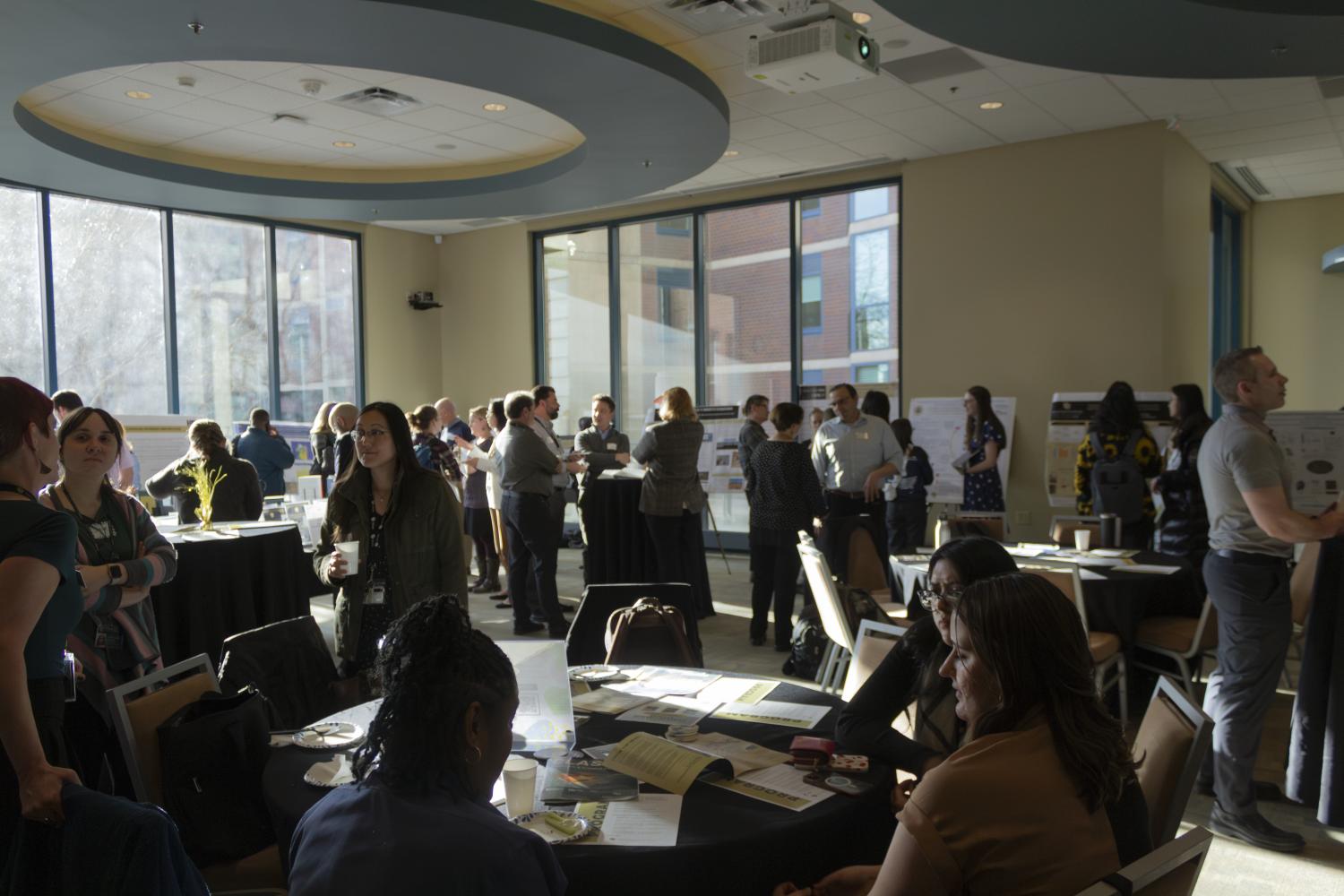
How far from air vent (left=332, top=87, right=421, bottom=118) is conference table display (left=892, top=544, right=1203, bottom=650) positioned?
15.9 ft

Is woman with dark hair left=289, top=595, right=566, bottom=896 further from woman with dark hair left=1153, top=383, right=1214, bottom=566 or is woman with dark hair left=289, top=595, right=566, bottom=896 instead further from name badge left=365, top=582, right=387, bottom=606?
woman with dark hair left=1153, top=383, right=1214, bottom=566

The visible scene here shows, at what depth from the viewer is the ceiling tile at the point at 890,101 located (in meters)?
7.06

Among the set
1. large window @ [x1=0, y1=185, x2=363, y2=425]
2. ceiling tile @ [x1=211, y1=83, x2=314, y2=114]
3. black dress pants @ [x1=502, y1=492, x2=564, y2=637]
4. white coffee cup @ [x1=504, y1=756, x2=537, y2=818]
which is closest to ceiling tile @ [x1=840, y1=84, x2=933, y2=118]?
black dress pants @ [x1=502, y1=492, x2=564, y2=637]

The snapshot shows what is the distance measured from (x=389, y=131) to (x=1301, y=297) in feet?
32.8

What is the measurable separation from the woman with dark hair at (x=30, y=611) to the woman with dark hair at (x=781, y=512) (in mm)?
4334

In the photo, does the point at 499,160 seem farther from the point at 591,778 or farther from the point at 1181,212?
the point at 591,778

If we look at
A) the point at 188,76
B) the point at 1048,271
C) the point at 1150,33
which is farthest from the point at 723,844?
the point at 1048,271

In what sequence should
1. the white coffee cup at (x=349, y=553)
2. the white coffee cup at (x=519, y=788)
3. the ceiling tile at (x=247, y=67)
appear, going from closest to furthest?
the white coffee cup at (x=519, y=788) → the white coffee cup at (x=349, y=553) → the ceiling tile at (x=247, y=67)

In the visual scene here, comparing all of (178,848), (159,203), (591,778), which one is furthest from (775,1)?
(159,203)

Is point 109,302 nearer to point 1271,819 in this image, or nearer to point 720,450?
point 720,450

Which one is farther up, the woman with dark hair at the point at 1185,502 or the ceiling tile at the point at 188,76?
the ceiling tile at the point at 188,76

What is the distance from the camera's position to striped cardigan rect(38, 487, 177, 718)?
2.97 metres

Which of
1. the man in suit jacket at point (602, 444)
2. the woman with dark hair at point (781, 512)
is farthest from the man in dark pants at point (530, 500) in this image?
the woman with dark hair at point (781, 512)

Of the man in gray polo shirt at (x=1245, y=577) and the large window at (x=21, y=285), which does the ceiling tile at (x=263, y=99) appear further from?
the man in gray polo shirt at (x=1245, y=577)
